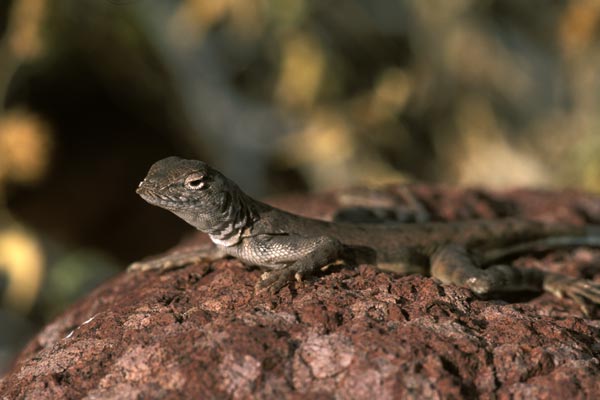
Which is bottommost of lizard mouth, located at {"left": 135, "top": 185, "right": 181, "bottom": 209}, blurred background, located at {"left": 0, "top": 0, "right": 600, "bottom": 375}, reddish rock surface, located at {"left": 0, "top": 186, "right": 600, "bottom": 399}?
reddish rock surface, located at {"left": 0, "top": 186, "right": 600, "bottom": 399}

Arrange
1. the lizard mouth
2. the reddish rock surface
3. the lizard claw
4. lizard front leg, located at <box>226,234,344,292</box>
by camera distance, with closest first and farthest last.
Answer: the reddish rock surface < the lizard claw < the lizard mouth < lizard front leg, located at <box>226,234,344,292</box>

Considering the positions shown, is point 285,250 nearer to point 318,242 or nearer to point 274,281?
point 318,242

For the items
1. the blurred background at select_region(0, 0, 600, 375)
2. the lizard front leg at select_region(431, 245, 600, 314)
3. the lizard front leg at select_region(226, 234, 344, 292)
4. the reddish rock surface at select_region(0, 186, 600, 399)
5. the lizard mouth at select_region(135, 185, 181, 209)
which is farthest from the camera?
the blurred background at select_region(0, 0, 600, 375)

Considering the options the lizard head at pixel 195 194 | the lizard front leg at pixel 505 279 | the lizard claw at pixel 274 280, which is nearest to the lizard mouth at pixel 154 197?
the lizard head at pixel 195 194

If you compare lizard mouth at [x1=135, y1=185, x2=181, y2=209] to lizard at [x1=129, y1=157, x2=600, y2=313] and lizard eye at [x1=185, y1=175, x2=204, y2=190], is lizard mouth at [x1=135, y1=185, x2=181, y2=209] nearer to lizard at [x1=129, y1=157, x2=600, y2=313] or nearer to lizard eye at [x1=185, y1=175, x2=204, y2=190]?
lizard at [x1=129, y1=157, x2=600, y2=313]

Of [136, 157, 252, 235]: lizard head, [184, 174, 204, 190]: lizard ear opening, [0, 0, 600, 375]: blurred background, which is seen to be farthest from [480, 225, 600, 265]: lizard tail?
[0, 0, 600, 375]: blurred background

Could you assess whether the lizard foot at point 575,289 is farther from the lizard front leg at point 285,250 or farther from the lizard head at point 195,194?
the lizard head at point 195,194

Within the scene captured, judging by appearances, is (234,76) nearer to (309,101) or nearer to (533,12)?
(309,101)

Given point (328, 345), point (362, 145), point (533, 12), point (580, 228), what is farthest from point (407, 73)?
point (328, 345)
